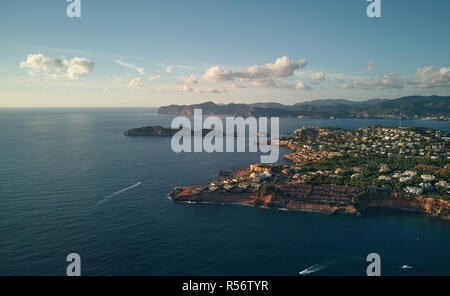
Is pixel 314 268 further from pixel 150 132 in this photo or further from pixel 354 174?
pixel 150 132

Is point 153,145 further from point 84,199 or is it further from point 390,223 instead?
point 390,223

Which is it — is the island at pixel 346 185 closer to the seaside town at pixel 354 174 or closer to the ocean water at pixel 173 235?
the seaside town at pixel 354 174

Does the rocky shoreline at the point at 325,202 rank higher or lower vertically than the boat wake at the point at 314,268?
higher

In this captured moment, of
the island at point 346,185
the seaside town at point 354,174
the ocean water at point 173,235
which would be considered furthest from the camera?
the seaside town at point 354,174

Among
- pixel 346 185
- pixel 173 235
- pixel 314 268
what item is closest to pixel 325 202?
pixel 346 185

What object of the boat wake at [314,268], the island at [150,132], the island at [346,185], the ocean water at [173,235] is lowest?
the boat wake at [314,268]

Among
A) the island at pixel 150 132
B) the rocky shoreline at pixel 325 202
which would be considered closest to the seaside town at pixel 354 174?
the rocky shoreline at pixel 325 202

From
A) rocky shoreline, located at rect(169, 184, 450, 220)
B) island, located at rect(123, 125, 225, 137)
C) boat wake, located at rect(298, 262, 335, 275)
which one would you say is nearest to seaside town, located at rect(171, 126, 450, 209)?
rocky shoreline, located at rect(169, 184, 450, 220)
